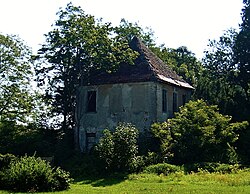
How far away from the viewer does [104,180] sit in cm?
2292

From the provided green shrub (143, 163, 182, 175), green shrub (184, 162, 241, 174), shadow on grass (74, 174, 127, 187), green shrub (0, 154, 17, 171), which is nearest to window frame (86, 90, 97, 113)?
shadow on grass (74, 174, 127, 187)

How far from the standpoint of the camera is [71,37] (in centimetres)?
3016

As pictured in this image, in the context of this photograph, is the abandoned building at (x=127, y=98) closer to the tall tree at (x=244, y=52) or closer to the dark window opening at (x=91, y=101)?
the dark window opening at (x=91, y=101)

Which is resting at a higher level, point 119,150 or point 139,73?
point 139,73

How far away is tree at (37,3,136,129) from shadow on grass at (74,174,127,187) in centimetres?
1031

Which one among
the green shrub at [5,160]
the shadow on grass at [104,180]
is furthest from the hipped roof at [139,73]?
the green shrub at [5,160]

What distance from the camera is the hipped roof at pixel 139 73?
3143 cm

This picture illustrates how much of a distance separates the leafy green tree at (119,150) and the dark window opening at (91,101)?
8661 millimetres

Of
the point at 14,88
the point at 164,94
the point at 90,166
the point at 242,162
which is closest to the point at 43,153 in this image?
the point at 90,166

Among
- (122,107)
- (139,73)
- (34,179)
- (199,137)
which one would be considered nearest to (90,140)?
(122,107)

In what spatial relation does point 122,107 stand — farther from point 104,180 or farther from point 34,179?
point 34,179

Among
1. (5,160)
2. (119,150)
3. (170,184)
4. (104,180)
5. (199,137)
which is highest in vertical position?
(199,137)

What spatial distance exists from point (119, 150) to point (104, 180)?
2.42m

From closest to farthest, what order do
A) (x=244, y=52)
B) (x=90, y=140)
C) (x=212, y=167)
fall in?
(x=212, y=167) → (x=90, y=140) → (x=244, y=52)
